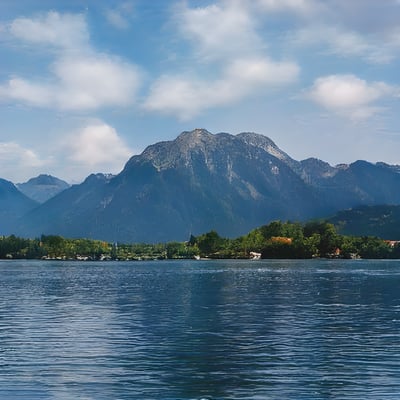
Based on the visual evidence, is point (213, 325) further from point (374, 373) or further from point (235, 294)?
point (235, 294)

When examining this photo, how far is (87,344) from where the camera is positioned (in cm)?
4709

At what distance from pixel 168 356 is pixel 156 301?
1706 inches

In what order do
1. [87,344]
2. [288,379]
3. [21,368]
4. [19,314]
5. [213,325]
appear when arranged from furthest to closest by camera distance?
[19,314] → [213,325] → [87,344] → [21,368] → [288,379]

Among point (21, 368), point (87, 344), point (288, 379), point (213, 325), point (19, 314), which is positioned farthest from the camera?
point (19, 314)

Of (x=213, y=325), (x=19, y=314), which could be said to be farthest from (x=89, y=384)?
(x=19, y=314)

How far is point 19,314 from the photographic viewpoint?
6912cm

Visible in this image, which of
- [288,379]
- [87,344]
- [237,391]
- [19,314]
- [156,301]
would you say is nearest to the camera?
[237,391]

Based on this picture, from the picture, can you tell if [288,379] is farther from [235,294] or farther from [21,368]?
[235,294]

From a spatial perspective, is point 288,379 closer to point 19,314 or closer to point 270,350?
point 270,350

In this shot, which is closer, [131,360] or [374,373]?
[374,373]

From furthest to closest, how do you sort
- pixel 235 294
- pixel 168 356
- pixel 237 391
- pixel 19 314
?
pixel 235 294 < pixel 19 314 < pixel 168 356 < pixel 237 391

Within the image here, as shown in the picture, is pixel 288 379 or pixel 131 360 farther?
pixel 131 360

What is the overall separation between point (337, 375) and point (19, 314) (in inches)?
1627

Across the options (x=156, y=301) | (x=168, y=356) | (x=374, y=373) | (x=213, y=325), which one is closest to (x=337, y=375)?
(x=374, y=373)
